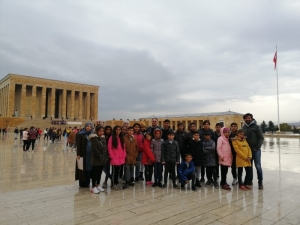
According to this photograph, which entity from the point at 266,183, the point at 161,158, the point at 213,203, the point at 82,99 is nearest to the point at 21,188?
the point at 161,158

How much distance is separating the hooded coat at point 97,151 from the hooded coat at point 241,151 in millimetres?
3286

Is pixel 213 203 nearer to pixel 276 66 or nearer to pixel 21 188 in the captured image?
pixel 21 188

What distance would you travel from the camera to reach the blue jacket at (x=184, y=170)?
5.51m

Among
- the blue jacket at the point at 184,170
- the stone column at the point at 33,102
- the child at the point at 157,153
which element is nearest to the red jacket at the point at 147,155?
the child at the point at 157,153

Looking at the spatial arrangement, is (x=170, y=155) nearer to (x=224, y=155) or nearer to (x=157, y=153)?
(x=157, y=153)

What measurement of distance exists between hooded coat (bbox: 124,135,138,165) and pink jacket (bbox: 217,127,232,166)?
7.24ft

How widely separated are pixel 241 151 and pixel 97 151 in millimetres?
3551

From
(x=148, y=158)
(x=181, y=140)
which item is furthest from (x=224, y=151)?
(x=148, y=158)

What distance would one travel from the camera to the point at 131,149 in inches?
229

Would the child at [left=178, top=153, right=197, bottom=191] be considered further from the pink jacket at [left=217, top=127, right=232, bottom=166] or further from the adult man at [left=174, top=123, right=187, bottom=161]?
the pink jacket at [left=217, top=127, right=232, bottom=166]

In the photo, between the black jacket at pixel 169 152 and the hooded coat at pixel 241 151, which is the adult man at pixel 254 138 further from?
the black jacket at pixel 169 152

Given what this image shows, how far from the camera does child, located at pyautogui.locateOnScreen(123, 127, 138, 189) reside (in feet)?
18.6

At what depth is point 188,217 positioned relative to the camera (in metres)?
3.55

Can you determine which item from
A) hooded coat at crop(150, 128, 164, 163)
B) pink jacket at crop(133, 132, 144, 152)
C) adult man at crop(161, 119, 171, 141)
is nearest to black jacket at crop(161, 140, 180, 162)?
hooded coat at crop(150, 128, 164, 163)
